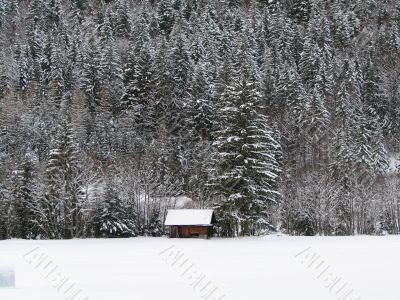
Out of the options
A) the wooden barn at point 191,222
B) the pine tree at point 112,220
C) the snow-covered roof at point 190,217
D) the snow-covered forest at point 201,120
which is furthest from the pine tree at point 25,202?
the wooden barn at point 191,222

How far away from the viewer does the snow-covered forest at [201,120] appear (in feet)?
146

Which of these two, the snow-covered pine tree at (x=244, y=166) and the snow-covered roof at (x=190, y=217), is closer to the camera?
the snow-covered pine tree at (x=244, y=166)

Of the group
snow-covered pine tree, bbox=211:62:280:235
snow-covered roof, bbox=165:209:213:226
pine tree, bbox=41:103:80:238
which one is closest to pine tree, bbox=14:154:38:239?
pine tree, bbox=41:103:80:238

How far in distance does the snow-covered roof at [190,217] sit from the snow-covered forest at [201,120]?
4.21 ft

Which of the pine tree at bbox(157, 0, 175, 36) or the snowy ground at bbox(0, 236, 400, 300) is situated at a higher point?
the pine tree at bbox(157, 0, 175, 36)

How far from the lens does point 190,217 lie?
138ft

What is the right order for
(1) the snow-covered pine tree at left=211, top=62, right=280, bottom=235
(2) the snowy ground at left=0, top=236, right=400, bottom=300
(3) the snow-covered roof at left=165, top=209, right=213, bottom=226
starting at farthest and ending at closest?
(3) the snow-covered roof at left=165, top=209, right=213, bottom=226
(1) the snow-covered pine tree at left=211, top=62, right=280, bottom=235
(2) the snowy ground at left=0, top=236, right=400, bottom=300

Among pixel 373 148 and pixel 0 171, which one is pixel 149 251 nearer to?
pixel 0 171

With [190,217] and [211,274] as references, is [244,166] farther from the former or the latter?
[211,274]

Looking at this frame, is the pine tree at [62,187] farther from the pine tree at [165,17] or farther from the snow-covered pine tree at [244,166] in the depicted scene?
the pine tree at [165,17]

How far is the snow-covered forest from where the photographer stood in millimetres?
44469

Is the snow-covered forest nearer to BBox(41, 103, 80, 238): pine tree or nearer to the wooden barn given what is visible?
BBox(41, 103, 80, 238): pine tree

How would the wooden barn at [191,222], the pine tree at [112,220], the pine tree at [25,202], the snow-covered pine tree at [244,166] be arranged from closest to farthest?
the snow-covered pine tree at [244,166] < the wooden barn at [191,222] < the pine tree at [112,220] < the pine tree at [25,202]

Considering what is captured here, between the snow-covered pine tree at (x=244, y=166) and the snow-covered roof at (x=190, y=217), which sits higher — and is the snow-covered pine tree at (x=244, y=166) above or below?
above
